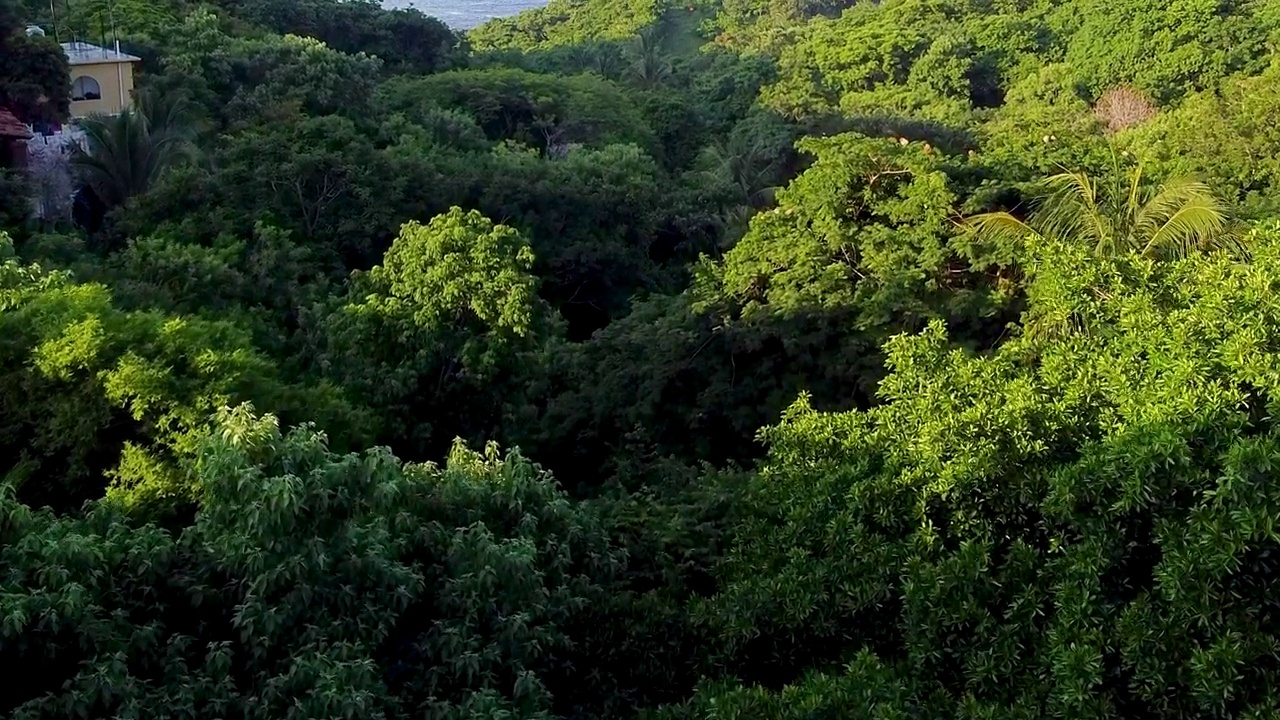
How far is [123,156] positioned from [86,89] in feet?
20.7

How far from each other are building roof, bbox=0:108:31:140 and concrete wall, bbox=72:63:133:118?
17.0 feet

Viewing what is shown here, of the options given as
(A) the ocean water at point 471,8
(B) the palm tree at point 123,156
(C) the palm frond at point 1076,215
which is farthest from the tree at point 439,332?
(A) the ocean water at point 471,8

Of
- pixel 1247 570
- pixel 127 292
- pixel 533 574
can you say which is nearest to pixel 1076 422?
pixel 1247 570

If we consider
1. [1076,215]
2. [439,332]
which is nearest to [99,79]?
[439,332]

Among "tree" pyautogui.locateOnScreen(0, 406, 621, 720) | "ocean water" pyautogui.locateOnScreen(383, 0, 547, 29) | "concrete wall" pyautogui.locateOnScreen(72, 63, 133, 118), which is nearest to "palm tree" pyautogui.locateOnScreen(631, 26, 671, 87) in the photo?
"concrete wall" pyautogui.locateOnScreen(72, 63, 133, 118)

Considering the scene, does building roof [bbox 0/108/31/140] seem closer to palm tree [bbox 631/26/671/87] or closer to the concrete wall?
the concrete wall

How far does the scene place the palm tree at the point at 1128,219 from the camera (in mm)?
9984

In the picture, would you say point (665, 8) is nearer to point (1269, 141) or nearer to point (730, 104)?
point (730, 104)

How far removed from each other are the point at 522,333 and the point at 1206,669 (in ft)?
29.4

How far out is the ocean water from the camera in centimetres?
6575

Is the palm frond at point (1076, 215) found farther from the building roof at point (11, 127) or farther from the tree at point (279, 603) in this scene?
the building roof at point (11, 127)

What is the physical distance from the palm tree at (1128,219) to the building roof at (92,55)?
19255mm

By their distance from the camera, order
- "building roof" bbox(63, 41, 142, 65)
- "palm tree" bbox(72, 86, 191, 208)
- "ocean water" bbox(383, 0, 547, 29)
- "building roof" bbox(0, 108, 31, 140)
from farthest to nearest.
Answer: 1. "ocean water" bbox(383, 0, 547, 29)
2. "building roof" bbox(63, 41, 142, 65)
3. "palm tree" bbox(72, 86, 191, 208)
4. "building roof" bbox(0, 108, 31, 140)

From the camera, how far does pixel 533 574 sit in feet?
21.3
